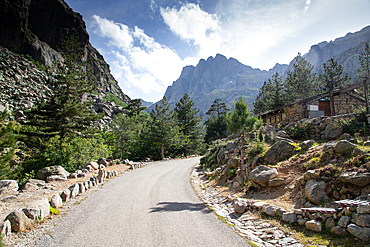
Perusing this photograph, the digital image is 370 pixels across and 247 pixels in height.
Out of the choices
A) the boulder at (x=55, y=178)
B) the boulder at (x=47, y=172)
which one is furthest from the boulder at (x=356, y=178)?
the boulder at (x=47, y=172)

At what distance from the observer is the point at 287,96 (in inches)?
1288

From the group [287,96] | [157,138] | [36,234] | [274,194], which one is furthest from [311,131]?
[287,96]

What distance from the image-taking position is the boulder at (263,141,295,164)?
26.9 feet

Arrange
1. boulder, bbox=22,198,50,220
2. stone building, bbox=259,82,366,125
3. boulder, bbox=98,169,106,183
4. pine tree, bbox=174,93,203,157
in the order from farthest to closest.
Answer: pine tree, bbox=174,93,203,157 → stone building, bbox=259,82,366,125 → boulder, bbox=98,169,106,183 → boulder, bbox=22,198,50,220

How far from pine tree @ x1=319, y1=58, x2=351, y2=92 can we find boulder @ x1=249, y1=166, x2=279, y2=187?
109 ft

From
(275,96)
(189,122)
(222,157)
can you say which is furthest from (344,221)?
(189,122)

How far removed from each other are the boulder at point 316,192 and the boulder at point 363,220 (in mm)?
1252

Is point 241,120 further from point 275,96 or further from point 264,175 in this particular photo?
point 275,96

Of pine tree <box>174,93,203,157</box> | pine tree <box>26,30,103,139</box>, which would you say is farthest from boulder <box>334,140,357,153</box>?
pine tree <box>174,93,203,157</box>

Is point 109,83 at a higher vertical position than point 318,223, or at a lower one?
higher

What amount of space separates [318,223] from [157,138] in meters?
23.5

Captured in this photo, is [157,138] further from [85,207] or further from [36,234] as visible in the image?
[36,234]

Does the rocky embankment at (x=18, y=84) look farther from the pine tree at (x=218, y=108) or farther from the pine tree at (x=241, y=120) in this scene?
the pine tree at (x=218, y=108)

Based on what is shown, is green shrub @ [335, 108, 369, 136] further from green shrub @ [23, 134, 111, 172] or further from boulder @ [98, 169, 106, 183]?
green shrub @ [23, 134, 111, 172]
